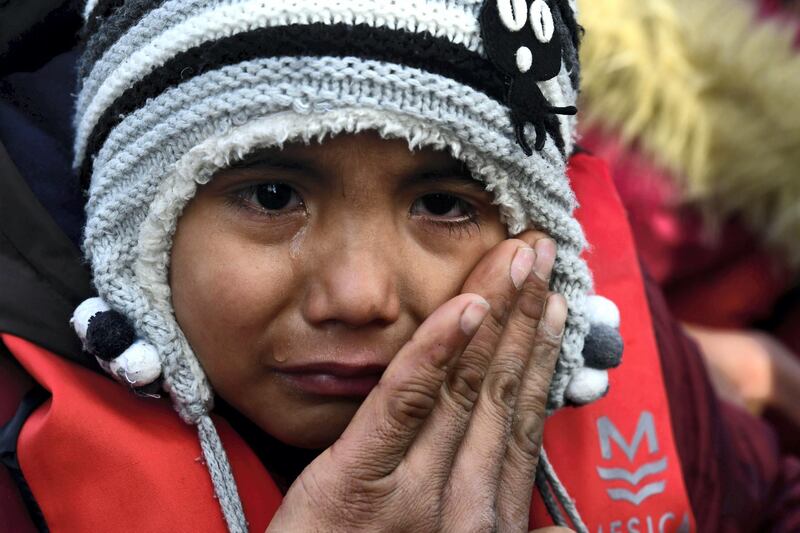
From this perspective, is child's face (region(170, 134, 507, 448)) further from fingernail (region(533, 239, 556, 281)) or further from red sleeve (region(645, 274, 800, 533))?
red sleeve (region(645, 274, 800, 533))

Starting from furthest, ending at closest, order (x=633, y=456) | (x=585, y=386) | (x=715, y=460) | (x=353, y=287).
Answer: (x=715, y=460) → (x=633, y=456) → (x=585, y=386) → (x=353, y=287)

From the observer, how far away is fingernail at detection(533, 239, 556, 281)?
4.31 feet

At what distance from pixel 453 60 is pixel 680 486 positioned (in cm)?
85

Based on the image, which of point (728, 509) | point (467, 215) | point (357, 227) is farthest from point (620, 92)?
point (357, 227)

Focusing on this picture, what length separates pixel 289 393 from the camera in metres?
1.30

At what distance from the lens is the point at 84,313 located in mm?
1289

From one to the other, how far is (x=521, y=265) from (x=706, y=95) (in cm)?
139

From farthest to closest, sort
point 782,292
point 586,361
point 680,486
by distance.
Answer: point 782,292
point 680,486
point 586,361

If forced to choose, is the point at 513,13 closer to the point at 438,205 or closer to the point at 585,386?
the point at 438,205

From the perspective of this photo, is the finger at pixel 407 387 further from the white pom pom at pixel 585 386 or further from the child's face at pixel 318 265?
the white pom pom at pixel 585 386

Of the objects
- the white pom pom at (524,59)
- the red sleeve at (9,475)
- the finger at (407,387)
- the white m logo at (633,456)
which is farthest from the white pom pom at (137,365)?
the white m logo at (633,456)

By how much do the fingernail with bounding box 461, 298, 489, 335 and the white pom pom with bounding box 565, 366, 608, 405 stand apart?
0.28 m

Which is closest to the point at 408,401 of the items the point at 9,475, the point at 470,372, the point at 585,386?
the point at 470,372

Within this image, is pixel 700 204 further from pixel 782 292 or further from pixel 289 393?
pixel 289 393
